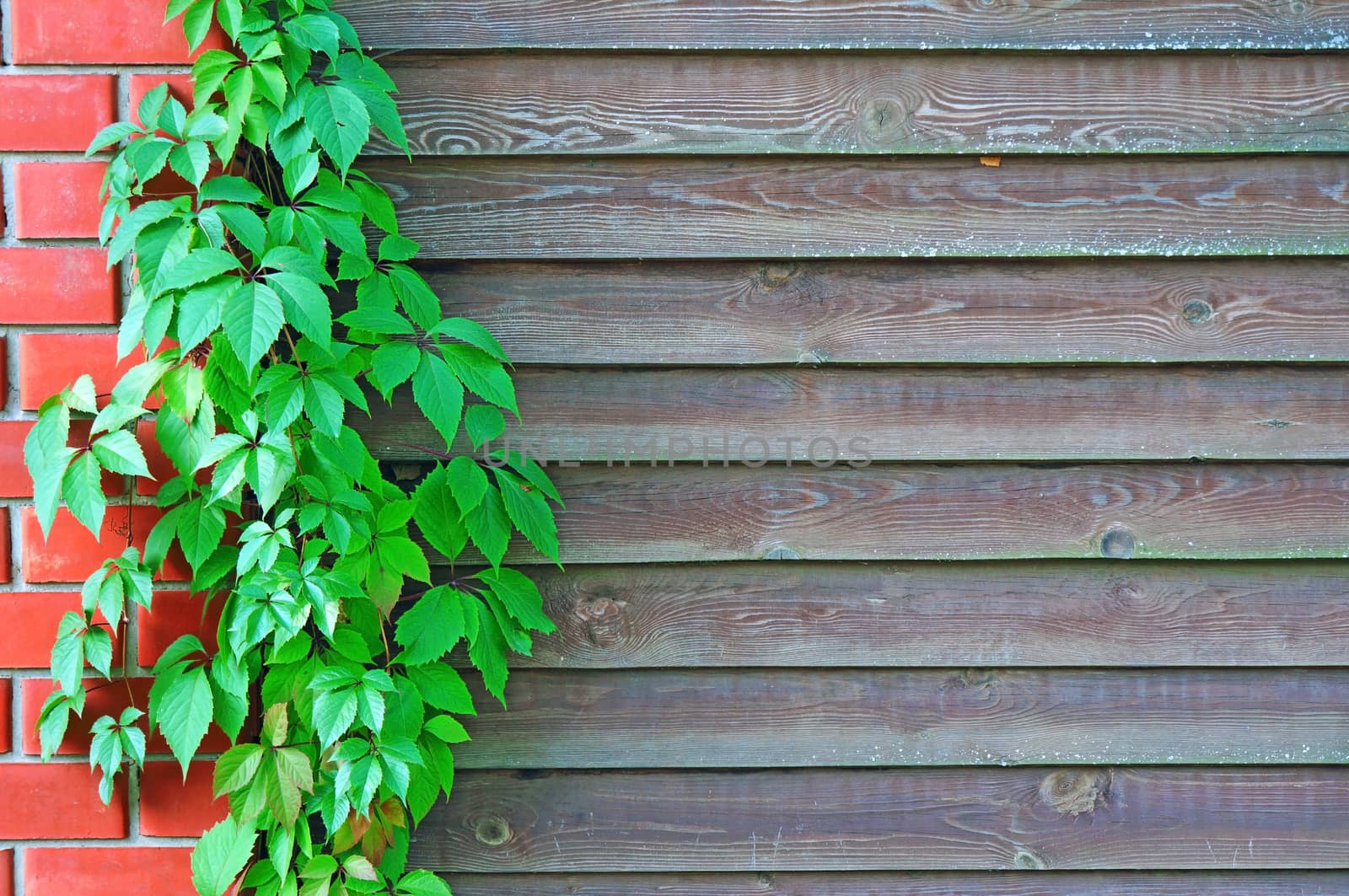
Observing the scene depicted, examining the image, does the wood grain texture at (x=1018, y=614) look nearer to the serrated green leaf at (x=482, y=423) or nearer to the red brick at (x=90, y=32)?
the serrated green leaf at (x=482, y=423)

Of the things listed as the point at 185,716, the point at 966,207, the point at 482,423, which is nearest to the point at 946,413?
the point at 966,207

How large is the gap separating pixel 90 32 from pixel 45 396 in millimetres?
474

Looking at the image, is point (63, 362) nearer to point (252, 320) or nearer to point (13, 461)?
point (13, 461)

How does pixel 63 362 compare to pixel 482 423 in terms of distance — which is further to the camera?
pixel 482 423

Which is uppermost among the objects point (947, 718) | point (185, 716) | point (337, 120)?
point (337, 120)

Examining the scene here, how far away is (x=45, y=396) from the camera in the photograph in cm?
112

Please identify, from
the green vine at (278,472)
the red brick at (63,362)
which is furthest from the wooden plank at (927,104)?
the red brick at (63,362)

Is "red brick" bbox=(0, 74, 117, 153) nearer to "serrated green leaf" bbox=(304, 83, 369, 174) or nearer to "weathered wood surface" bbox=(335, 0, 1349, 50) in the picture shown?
"serrated green leaf" bbox=(304, 83, 369, 174)

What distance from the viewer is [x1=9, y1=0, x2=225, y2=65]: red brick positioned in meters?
1.10

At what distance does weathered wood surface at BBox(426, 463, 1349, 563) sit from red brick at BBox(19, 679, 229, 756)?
2.14 ft

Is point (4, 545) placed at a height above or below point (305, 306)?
below

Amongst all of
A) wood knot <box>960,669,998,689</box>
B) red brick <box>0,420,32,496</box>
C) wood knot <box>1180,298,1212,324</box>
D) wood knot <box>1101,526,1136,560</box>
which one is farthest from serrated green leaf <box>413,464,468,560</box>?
wood knot <box>1180,298,1212,324</box>

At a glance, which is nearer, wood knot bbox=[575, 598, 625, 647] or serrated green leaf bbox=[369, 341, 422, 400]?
serrated green leaf bbox=[369, 341, 422, 400]

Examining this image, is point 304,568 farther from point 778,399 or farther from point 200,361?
point 778,399
